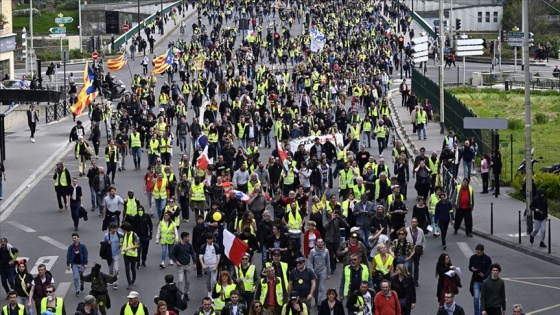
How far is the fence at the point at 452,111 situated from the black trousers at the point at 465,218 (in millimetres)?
12142

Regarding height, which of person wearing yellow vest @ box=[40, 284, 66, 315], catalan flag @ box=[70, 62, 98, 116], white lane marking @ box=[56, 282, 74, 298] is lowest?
white lane marking @ box=[56, 282, 74, 298]

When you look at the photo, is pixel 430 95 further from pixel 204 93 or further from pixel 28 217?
pixel 28 217

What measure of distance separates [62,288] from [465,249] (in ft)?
28.2

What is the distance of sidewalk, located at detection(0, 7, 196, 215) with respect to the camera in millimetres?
38094

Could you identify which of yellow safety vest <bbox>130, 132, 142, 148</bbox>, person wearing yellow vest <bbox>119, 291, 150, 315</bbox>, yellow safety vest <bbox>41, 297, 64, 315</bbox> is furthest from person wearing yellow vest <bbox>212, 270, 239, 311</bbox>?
yellow safety vest <bbox>130, 132, 142, 148</bbox>

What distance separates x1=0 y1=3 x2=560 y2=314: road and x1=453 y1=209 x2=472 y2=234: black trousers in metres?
0.23

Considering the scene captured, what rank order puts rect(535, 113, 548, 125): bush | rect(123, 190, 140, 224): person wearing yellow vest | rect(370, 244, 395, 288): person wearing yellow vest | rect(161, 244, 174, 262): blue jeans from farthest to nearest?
rect(535, 113, 548, 125): bush → rect(123, 190, 140, 224): person wearing yellow vest → rect(161, 244, 174, 262): blue jeans → rect(370, 244, 395, 288): person wearing yellow vest

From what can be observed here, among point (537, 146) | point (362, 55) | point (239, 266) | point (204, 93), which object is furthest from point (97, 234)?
point (362, 55)

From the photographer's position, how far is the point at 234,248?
77.2ft

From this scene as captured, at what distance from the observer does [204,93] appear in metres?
58.7

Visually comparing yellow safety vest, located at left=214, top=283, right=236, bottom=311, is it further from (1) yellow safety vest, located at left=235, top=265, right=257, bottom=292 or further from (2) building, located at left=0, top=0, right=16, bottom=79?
(2) building, located at left=0, top=0, right=16, bottom=79

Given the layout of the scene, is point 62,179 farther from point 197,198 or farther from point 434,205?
point 434,205

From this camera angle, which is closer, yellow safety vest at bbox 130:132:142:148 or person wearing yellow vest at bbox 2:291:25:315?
person wearing yellow vest at bbox 2:291:25:315

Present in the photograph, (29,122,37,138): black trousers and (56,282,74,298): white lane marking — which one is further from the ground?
(29,122,37,138): black trousers
